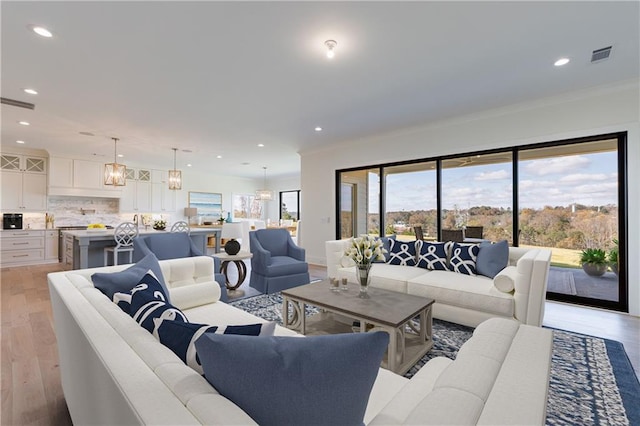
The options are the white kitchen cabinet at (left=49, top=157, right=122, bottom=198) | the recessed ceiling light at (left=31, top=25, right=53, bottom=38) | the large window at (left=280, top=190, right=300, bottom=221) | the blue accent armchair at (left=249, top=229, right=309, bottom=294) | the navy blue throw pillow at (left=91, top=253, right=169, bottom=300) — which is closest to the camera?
the navy blue throw pillow at (left=91, top=253, right=169, bottom=300)

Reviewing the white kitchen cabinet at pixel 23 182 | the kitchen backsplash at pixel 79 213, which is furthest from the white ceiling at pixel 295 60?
the kitchen backsplash at pixel 79 213

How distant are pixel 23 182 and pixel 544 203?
10.2 meters

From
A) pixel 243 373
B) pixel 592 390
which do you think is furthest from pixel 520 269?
pixel 243 373

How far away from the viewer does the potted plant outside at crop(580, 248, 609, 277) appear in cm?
373

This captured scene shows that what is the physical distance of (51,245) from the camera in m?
6.78

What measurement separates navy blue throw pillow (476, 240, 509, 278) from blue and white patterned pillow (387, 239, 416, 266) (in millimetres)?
814

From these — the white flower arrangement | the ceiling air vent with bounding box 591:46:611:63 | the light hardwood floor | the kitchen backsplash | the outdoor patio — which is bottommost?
the light hardwood floor

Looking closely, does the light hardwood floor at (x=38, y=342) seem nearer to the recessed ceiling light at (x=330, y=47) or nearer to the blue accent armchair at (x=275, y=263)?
the blue accent armchair at (x=275, y=263)

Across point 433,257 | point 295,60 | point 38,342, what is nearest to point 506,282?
point 433,257

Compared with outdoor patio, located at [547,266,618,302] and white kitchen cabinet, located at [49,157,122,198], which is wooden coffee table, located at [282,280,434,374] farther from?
white kitchen cabinet, located at [49,157,122,198]

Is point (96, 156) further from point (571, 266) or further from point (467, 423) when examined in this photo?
point (571, 266)

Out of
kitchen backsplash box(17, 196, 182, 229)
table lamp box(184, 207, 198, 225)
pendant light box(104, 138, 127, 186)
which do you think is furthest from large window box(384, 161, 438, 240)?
kitchen backsplash box(17, 196, 182, 229)

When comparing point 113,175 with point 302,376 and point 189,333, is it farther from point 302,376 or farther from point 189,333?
point 302,376

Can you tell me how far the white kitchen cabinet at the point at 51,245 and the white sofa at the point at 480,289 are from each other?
7316mm
